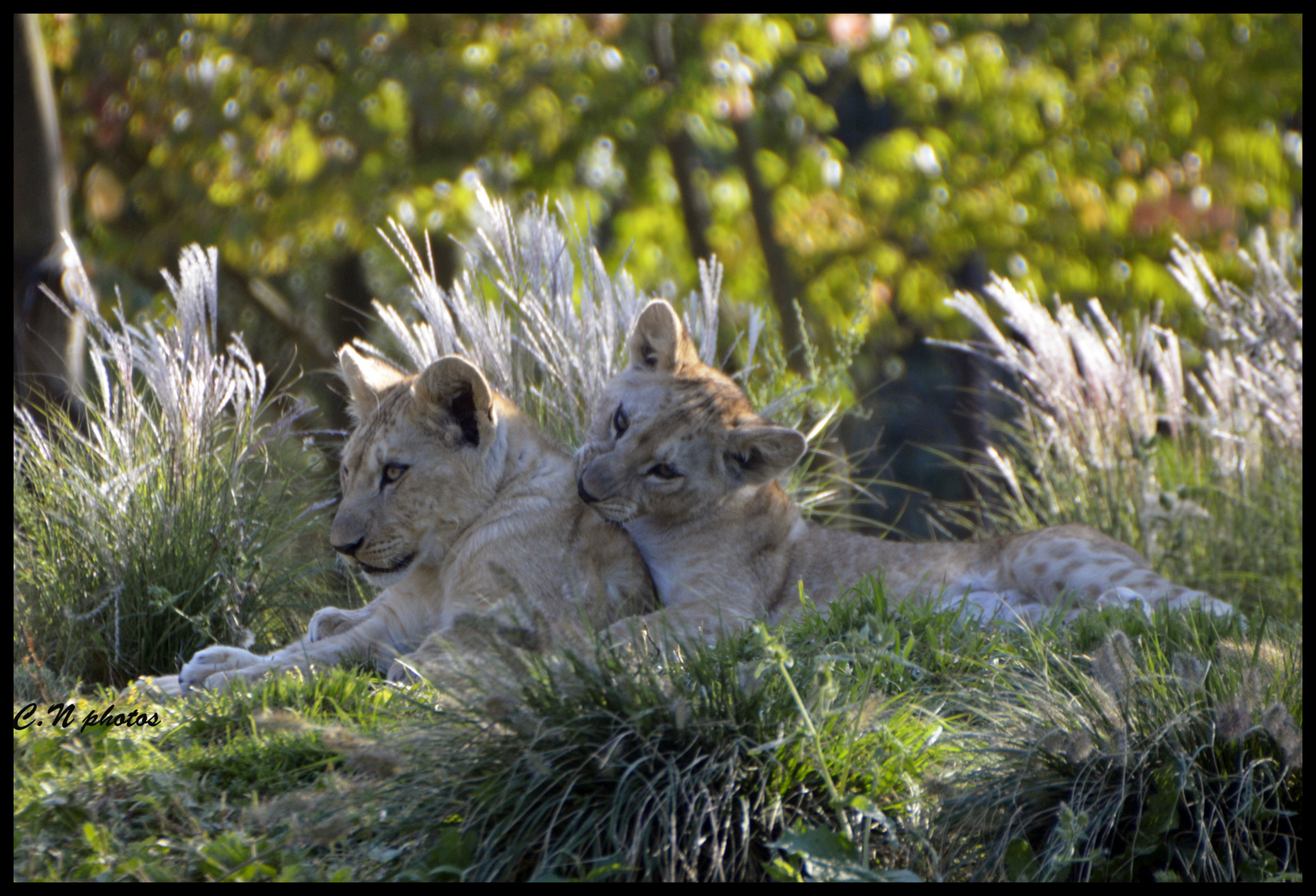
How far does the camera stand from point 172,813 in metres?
3.00

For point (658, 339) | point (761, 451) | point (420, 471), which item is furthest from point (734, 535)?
point (420, 471)

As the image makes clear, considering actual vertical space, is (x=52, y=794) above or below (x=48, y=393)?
below

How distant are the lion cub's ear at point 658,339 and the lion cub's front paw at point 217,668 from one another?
1.96 metres

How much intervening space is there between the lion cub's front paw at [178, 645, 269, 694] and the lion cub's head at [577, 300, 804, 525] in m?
1.31

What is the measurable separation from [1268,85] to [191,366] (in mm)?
11120

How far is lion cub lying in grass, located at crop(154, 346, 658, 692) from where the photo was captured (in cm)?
411

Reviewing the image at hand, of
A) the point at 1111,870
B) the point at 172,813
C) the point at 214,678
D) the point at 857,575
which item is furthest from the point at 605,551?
the point at 1111,870

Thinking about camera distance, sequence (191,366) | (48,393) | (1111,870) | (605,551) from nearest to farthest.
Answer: (1111,870) < (605,551) < (191,366) < (48,393)

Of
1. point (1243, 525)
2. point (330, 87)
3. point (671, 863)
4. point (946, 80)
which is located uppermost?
point (330, 87)

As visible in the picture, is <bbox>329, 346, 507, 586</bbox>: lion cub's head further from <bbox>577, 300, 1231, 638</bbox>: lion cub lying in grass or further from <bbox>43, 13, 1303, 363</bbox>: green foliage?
<bbox>43, 13, 1303, 363</bbox>: green foliage

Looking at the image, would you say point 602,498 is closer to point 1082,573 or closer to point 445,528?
point 445,528

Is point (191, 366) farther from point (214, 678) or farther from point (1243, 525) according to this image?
point (1243, 525)

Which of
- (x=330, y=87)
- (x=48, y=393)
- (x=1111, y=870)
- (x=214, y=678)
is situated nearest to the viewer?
(x=1111, y=870)

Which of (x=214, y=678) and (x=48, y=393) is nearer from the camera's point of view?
(x=214, y=678)
